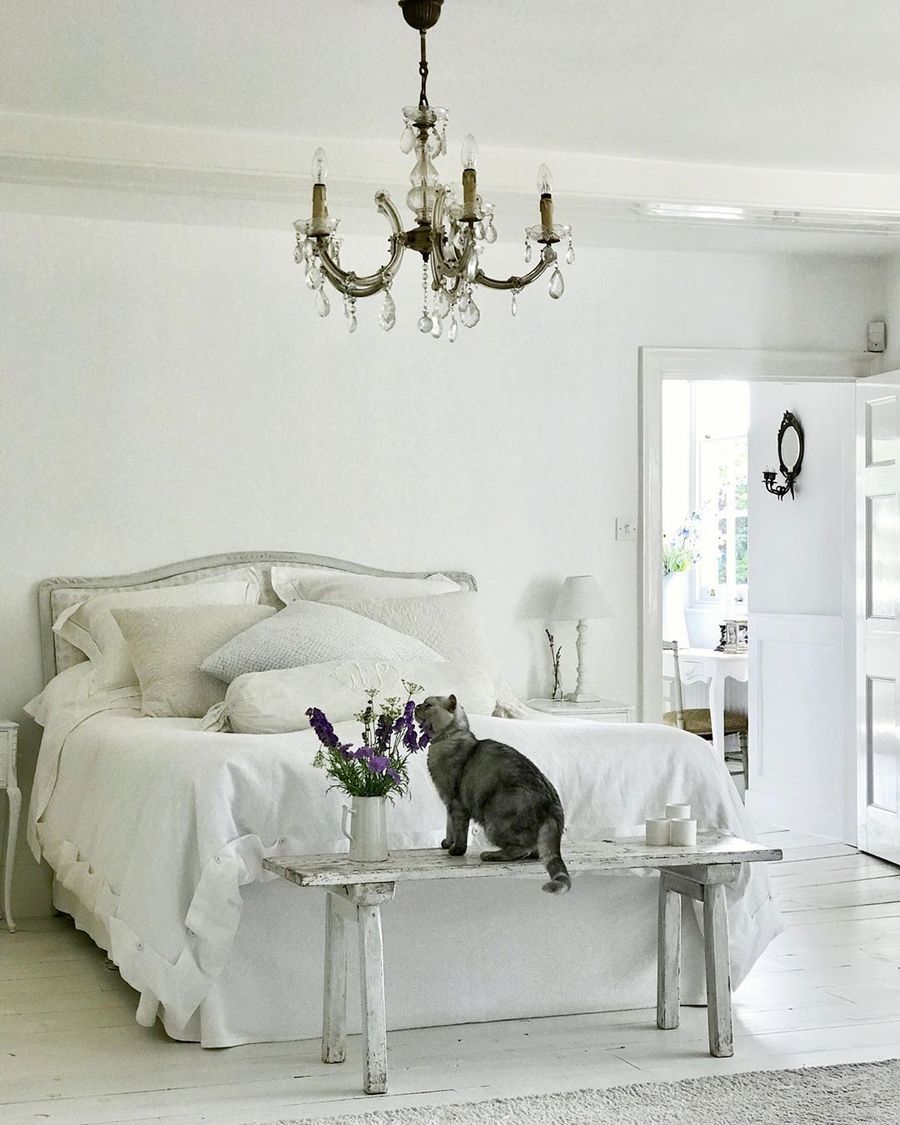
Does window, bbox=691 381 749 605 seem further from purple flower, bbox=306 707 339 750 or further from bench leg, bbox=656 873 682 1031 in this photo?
purple flower, bbox=306 707 339 750

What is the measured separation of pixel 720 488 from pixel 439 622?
446 centimetres

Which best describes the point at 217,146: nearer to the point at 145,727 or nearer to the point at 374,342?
the point at 374,342

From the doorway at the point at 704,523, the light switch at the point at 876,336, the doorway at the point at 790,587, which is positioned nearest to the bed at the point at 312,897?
the doorway at the point at 790,587

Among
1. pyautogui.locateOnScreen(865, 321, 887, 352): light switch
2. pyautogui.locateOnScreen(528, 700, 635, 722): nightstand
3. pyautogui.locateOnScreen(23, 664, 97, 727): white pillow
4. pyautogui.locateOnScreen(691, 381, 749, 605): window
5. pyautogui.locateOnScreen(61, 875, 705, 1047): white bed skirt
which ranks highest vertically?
pyautogui.locateOnScreen(865, 321, 887, 352): light switch

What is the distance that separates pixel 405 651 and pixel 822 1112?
2029 millimetres

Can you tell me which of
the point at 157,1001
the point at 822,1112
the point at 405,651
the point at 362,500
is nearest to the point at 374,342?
the point at 362,500

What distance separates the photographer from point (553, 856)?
9.53ft

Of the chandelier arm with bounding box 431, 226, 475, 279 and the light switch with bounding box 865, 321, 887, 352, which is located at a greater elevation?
the light switch with bounding box 865, 321, 887, 352

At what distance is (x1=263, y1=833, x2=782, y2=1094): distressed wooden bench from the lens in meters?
2.86

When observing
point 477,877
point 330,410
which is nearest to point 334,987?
point 477,877

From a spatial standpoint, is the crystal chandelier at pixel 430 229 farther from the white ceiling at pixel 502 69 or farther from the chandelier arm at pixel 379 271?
the white ceiling at pixel 502 69

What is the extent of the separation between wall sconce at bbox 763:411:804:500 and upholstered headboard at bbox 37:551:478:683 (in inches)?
82.6

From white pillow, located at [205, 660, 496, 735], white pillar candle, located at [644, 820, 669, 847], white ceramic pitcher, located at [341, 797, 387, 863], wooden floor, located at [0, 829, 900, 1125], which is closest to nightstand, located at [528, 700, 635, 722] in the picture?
white pillow, located at [205, 660, 496, 735]

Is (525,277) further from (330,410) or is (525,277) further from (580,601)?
(580,601)
